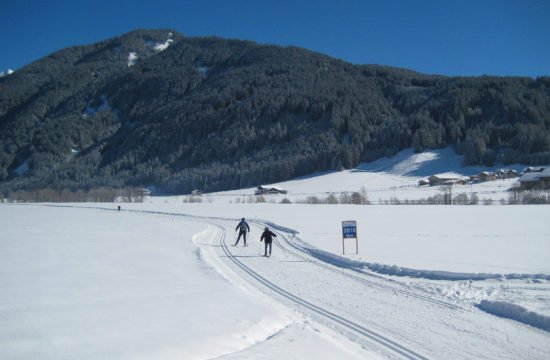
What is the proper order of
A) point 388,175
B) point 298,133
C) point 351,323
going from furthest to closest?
point 298,133 → point 388,175 → point 351,323

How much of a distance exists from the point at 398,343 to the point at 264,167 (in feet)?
362

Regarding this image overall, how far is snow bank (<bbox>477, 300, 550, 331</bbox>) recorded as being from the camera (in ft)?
24.6

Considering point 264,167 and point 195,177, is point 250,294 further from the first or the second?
point 195,177

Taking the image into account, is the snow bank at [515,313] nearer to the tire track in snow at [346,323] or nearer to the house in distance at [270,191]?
the tire track in snow at [346,323]

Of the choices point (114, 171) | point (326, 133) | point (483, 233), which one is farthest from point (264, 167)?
point (483, 233)

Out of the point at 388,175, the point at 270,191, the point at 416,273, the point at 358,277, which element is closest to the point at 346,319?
the point at 358,277

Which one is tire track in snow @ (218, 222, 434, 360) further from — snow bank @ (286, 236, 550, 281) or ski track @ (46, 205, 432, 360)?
Answer: snow bank @ (286, 236, 550, 281)

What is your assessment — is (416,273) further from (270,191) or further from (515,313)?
(270,191)

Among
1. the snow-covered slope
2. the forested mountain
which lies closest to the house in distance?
the snow-covered slope

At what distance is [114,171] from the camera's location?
16138 centimetres

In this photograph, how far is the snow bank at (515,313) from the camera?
749 centimetres

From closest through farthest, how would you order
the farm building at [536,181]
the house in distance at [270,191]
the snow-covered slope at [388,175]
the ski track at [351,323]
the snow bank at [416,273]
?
1. the ski track at [351,323]
2. the snow bank at [416,273]
3. the farm building at [536,181]
4. the snow-covered slope at [388,175]
5. the house in distance at [270,191]

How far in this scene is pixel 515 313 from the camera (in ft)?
26.6

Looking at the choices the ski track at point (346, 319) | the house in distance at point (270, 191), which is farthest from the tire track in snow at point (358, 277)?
the house in distance at point (270, 191)
